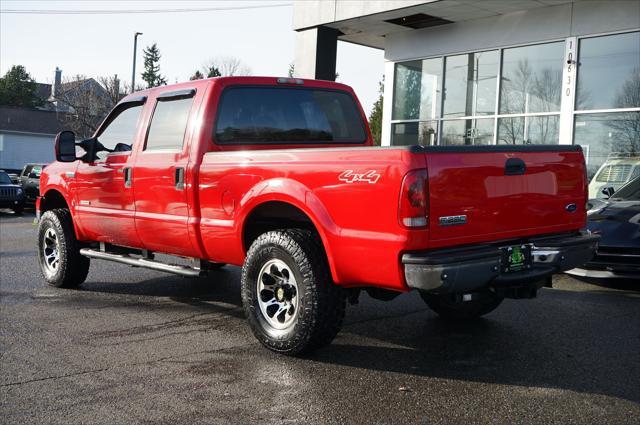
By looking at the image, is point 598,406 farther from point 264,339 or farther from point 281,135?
point 281,135

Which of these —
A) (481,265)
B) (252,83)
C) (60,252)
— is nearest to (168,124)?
(252,83)

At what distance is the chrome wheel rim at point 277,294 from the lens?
15.7 feet

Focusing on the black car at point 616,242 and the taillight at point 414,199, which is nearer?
the taillight at point 414,199

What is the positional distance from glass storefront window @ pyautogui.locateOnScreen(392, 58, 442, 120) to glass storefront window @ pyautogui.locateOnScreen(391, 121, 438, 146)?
184mm

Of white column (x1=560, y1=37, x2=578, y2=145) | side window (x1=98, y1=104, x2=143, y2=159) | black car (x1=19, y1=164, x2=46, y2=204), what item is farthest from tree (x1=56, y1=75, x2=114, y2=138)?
side window (x1=98, y1=104, x2=143, y2=159)

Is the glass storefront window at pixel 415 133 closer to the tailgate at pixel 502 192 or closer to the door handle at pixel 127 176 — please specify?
the door handle at pixel 127 176

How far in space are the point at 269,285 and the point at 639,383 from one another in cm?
250

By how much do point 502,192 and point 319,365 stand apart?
167 centimetres

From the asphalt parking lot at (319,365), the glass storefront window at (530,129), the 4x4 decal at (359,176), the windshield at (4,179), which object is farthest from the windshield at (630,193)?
the windshield at (4,179)

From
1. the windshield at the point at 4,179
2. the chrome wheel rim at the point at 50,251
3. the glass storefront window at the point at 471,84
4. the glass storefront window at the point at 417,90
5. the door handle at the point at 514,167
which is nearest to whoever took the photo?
the door handle at the point at 514,167

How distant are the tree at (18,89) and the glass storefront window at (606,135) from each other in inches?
2469

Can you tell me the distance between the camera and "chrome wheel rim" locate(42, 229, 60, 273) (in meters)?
7.54

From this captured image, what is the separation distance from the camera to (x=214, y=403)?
3902mm

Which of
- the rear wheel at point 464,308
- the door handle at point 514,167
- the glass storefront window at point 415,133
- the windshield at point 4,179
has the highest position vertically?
the glass storefront window at point 415,133
